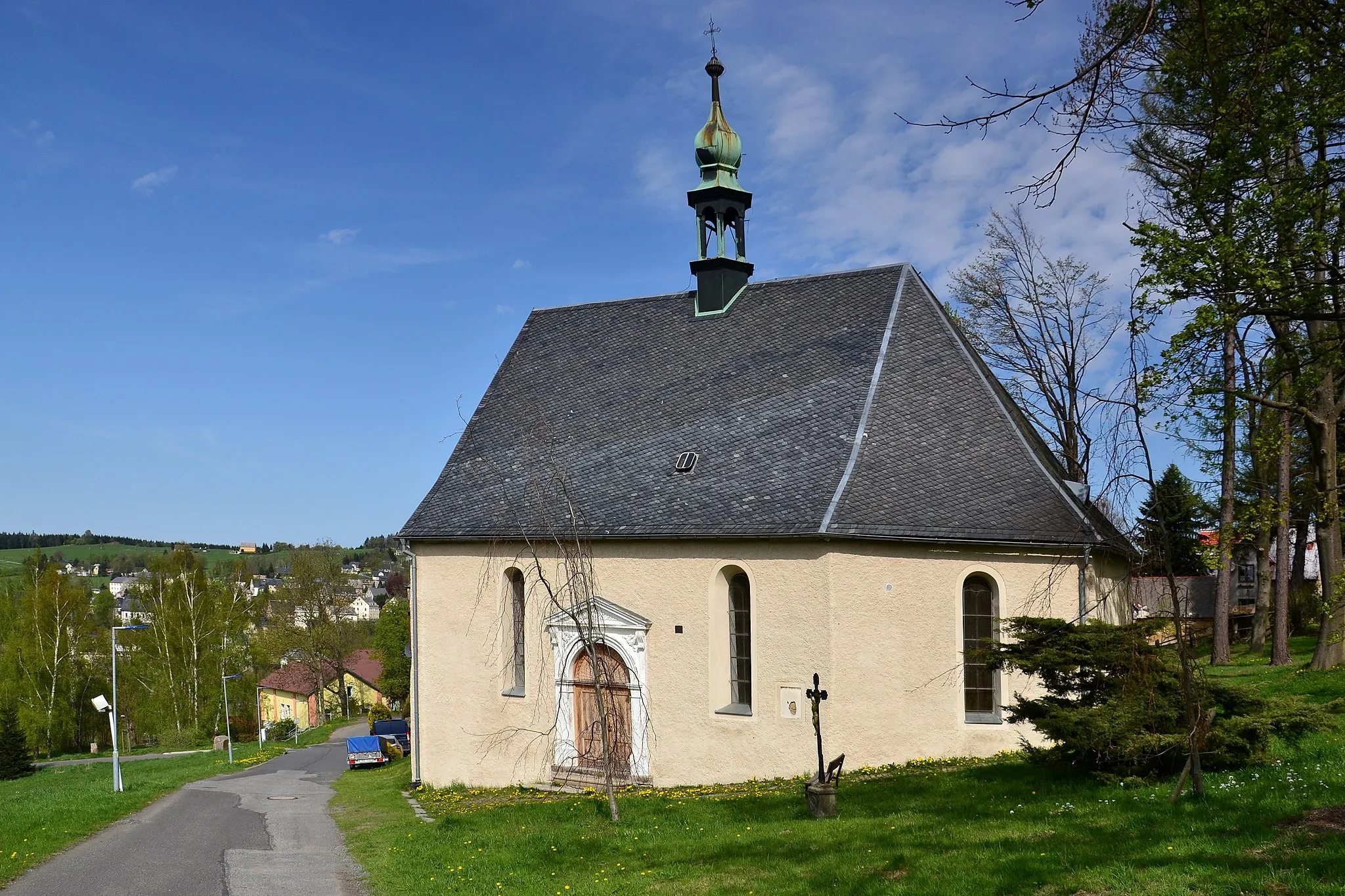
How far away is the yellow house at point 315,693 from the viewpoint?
2739 inches

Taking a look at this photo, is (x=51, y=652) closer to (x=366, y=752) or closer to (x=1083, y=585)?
(x=366, y=752)

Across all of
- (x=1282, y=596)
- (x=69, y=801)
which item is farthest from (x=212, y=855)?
(x=1282, y=596)

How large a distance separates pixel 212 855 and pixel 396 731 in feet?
89.0

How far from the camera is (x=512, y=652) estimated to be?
19672 millimetres

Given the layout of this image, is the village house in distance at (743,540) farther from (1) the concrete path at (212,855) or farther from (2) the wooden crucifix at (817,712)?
(1) the concrete path at (212,855)

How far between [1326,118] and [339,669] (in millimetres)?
59574

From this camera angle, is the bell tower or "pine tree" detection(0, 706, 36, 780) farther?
"pine tree" detection(0, 706, 36, 780)

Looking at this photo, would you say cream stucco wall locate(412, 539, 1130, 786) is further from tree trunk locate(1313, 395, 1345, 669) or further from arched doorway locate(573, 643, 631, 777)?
tree trunk locate(1313, 395, 1345, 669)

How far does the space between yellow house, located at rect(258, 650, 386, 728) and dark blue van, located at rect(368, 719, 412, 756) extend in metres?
25.8

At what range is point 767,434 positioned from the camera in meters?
17.8

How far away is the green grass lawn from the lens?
15.0 m

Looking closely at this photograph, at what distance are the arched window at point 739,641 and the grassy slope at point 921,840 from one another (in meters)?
1.67

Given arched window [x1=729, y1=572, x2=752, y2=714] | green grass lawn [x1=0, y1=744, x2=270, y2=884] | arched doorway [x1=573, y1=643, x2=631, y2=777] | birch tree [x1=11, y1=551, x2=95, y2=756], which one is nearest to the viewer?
green grass lawn [x1=0, y1=744, x2=270, y2=884]

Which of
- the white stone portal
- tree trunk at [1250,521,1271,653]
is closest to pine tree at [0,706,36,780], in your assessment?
the white stone portal
